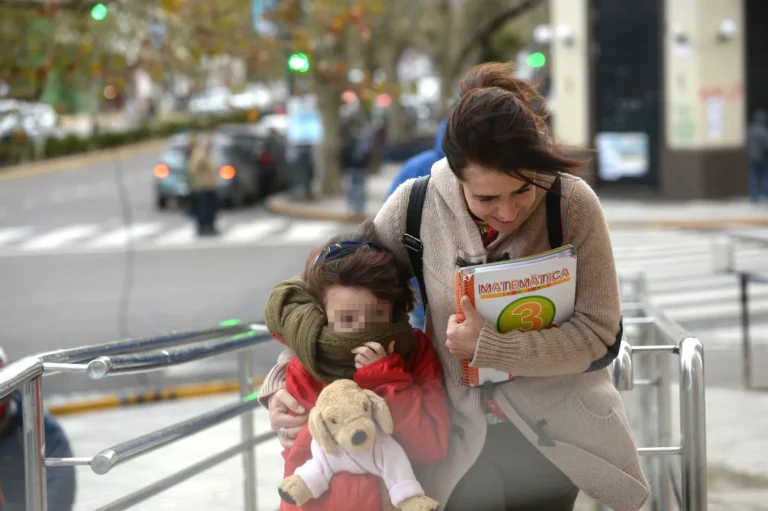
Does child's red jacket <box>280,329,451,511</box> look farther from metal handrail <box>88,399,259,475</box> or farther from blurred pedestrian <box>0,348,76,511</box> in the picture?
blurred pedestrian <box>0,348,76,511</box>

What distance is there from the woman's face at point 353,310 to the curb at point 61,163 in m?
39.0

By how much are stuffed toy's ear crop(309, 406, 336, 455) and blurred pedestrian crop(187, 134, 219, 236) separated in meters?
18.8

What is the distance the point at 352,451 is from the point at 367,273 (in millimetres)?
399

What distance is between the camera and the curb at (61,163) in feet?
138

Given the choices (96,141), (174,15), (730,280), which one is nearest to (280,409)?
(174,15)

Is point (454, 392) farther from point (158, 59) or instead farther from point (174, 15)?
point (158, 59)

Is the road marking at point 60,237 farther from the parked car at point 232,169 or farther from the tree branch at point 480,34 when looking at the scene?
the tree branch at point 480,34

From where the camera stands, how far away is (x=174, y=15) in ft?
40.7

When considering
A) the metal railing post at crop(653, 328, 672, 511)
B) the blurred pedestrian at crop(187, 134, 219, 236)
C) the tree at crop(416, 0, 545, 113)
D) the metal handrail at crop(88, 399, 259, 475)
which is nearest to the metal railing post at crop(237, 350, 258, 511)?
the metal handrail at crop(88, 399, 259, 475)

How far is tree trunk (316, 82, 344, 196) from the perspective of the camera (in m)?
27.2

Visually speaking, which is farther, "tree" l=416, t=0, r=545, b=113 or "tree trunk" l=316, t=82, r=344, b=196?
"tree trunk" l=316, t=82, r=344, b=196

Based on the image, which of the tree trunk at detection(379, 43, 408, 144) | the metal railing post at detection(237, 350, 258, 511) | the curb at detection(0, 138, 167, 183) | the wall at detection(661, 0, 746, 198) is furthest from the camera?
the tree trunk at detection(379, 43, 408, 144)

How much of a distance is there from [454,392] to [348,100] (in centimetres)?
2702

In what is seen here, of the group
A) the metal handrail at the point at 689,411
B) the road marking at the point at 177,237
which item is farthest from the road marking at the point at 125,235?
the metal handrail at the point at 689,411
